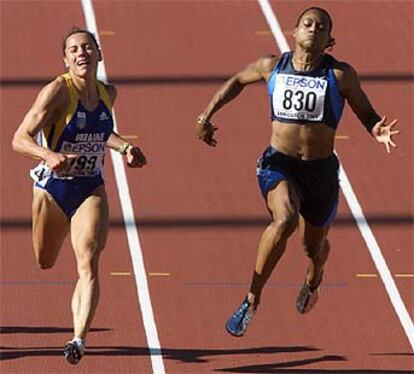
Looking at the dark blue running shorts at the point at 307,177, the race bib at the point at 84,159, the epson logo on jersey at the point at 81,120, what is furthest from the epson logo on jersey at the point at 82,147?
the dark blue running shorts at the point at 307,177

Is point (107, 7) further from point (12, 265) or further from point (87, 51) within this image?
A: point (87, 51)

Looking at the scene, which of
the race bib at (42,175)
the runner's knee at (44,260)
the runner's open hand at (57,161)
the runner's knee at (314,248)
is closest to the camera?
the runner's open hand at (57,161)

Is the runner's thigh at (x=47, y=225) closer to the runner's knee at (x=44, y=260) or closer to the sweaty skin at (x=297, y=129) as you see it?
the runner's knee at (x=44, y=260)

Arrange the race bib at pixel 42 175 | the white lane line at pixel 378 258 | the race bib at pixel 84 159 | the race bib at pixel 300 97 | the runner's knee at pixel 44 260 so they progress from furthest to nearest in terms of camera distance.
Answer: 1. the white lane line at pixel 378 258
2. the runner's knee at pixel 44 260
3. the race bib at pixel 300 97
4. the race bib at pixel 42 175
5. the race bib at pixel 84 159

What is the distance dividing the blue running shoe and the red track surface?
610mm

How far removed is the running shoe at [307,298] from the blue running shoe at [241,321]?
37.3 inches

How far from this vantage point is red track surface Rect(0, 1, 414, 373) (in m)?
13.1

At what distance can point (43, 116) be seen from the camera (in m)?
11.3

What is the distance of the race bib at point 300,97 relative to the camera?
38.9 feet

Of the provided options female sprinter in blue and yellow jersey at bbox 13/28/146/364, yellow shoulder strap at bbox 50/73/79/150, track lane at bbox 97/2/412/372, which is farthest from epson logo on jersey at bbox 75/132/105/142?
track lane at bbox 97/2/412/372

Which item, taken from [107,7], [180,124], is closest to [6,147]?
[180,124]

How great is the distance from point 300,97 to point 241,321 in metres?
1.58

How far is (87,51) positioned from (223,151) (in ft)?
19.3

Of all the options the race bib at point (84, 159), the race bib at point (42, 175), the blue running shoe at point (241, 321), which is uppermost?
the race bib at point (42, 175)
